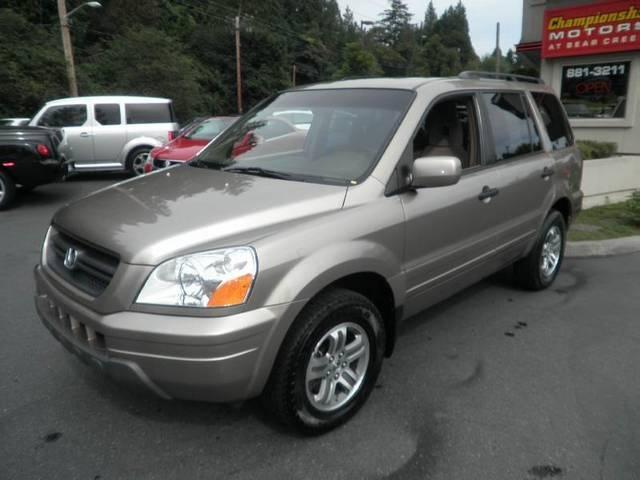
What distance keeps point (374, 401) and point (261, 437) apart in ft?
2.29

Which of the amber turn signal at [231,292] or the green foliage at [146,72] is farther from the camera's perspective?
the green foliage at [146,72]

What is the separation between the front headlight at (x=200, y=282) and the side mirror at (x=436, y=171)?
1120 millimetres

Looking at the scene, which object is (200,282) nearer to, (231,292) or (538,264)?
(231,292)

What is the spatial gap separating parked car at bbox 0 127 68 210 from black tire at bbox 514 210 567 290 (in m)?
7.19

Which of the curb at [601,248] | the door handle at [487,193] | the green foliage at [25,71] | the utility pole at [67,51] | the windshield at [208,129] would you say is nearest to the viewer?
the door handle at [487,193]

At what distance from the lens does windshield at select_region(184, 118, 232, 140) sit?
405 inches

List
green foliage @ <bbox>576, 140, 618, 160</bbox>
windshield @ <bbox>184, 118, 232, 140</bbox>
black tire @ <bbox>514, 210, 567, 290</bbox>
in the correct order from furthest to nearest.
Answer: windshield @ <bbox>184, 118, 232, 140</bbox>
green foliage @ <bbox>576, 140, 618, 160</bbox>
black tire @ <bbox>514, 210, 567, 290</bbox>

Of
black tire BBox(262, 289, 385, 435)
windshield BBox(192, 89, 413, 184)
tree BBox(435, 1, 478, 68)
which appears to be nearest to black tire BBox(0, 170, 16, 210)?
windshield BBox(192, 89, 413, 184)

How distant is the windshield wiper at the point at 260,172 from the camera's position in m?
3.03

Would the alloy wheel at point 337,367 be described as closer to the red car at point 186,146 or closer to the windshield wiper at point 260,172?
the windshield wiper at point 260,172

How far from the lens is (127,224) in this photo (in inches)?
97.3

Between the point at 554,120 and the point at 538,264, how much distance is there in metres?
1.36

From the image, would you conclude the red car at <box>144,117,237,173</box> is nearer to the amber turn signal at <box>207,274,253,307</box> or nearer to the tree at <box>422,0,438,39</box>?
the amber turn signal at <box>207,274,253,307</box>

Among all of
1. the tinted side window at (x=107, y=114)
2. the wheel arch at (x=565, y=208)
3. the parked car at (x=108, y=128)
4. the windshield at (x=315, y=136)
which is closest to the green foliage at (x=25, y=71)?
the parked car at (x=108, y=128)
